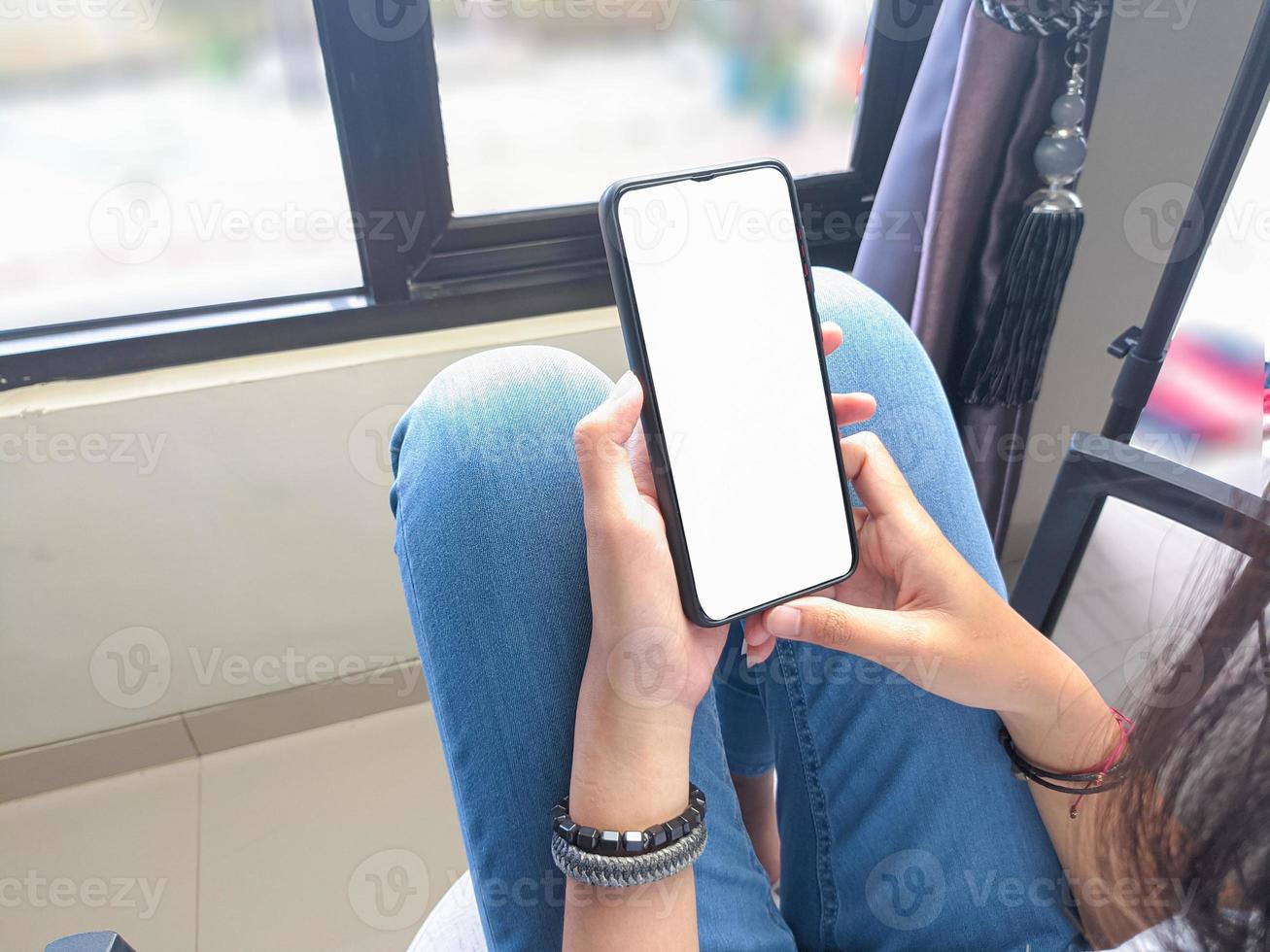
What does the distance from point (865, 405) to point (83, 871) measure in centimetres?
103

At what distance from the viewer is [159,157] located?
2.69 ft

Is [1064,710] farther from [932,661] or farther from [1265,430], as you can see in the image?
[1265,430]

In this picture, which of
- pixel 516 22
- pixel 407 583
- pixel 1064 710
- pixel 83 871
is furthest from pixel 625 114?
pixel 83 871

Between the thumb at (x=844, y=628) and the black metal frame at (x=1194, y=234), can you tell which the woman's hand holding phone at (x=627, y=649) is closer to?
the thumb at (x=844, y=628)

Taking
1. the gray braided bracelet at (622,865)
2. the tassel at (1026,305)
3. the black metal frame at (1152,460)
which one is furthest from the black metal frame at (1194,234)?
the gray braided bracelet at (622,865)

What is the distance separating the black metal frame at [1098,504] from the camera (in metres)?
0.58

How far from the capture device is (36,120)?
77 cm

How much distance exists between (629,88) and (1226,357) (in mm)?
706

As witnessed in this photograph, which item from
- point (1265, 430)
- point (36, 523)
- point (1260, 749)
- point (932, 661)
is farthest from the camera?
point (36, 523)

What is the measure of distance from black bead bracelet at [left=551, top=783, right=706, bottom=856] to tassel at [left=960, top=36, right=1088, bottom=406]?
0.69 m

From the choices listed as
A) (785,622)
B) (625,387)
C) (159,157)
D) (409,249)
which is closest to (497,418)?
(625,387)

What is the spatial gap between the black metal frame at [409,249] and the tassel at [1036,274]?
0.29m

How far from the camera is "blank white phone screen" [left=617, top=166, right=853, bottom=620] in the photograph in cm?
45

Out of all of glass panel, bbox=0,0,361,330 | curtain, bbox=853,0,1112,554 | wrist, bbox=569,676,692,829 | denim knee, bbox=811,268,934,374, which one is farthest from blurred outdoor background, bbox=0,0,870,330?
Answer: wrist, bbox=569,676,692,829
